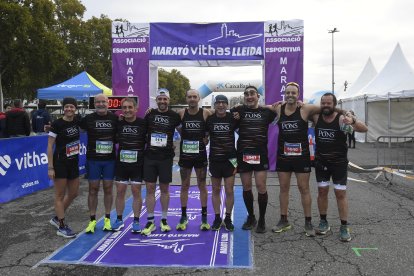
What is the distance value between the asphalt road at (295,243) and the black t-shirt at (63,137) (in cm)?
111

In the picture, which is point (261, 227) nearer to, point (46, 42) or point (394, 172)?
point (394, 172)

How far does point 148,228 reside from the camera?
509 cm

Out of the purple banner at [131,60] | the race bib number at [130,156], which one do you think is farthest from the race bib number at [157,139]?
the purple banner at [131,60]

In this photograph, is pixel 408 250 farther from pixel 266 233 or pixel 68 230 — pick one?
pixel 68 230

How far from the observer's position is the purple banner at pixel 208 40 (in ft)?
32.6

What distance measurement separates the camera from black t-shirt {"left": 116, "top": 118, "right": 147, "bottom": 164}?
197 inches

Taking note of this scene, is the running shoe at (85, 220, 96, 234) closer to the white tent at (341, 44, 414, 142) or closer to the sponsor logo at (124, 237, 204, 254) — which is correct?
the sponsor logo at (124, 237, 204, 254)

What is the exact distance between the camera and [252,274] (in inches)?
147

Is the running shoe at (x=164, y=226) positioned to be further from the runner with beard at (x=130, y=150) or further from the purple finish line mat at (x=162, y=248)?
the runner with beard at (x=130, y=150)

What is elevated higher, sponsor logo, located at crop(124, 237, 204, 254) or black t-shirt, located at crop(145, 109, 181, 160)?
black t-shirt, located at crop(145, 109, 181, 160)

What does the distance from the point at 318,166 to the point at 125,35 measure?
702 centimetres

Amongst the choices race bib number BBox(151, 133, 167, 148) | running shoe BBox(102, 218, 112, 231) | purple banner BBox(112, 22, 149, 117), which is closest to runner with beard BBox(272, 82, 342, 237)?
race bib number BBox(151, 133, 167, 148)

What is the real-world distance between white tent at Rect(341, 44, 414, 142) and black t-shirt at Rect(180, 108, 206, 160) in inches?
566

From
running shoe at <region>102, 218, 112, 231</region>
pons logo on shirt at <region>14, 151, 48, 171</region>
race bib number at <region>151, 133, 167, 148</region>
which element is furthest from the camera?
pons logo on shirt at <region>14, 151, 48, 171</region>
